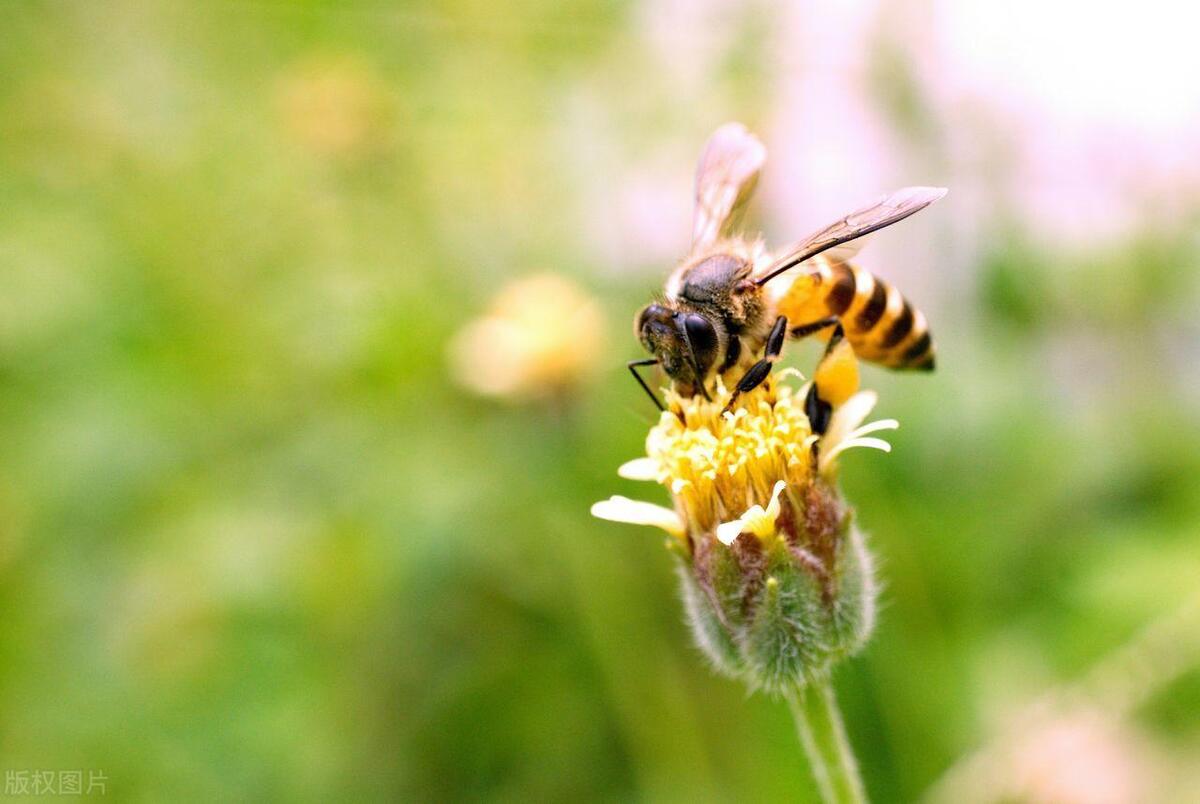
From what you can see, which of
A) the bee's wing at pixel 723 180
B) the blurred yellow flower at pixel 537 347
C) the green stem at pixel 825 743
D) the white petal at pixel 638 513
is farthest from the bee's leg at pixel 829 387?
the blurred yellow flower at pixel 537 347

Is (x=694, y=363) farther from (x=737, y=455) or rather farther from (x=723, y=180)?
(x=723, y=180)

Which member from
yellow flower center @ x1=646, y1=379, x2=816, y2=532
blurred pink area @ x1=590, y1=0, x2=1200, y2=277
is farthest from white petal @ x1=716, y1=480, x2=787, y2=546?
blurred pink area @ x1=590, y1=0, x2=1200, y2=277

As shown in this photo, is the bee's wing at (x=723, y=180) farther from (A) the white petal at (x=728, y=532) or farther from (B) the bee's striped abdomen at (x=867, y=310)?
(A) the white petal at (x=728, y=532)

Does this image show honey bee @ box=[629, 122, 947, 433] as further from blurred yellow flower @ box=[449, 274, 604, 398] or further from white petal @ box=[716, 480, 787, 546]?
blurred yellow flower @ box=[449, 274, 604, 398]

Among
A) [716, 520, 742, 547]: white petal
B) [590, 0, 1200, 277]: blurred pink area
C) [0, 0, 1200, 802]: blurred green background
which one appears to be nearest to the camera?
[716, 520, 742, 547]: white petal

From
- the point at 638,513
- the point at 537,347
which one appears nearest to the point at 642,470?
the point at 638,513

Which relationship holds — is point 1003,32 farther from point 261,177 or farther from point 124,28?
point 124,28

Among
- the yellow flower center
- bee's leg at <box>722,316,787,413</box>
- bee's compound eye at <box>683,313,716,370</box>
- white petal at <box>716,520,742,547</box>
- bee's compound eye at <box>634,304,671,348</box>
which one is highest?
bee's compound eye at <box>634,304,671,348</box>

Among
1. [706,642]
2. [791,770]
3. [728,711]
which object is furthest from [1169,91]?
[706,642]
